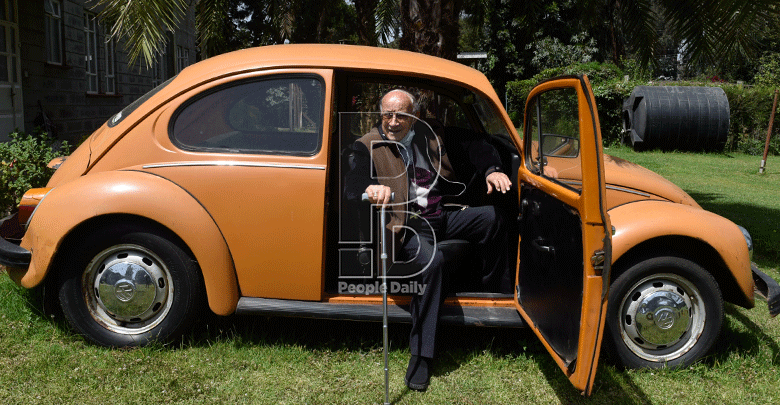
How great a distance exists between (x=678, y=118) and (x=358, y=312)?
15.5 meters

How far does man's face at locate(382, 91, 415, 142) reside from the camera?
3.64 m

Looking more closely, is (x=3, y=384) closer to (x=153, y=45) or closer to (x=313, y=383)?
(x=313, y=383)

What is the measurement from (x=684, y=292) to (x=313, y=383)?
2176mm

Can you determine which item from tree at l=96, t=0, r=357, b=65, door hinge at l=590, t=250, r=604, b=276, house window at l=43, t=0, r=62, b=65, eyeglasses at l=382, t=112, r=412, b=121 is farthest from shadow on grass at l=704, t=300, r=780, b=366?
house window at l=43, t=0, r=62, b=65

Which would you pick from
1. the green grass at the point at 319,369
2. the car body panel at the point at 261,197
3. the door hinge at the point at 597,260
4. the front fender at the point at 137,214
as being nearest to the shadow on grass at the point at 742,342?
the green grass at the point at 319,369

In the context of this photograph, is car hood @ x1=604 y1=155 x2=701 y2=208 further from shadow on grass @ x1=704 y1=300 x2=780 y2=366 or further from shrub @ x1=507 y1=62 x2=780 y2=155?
shrub @ x1=507 y1=62 x2=780 y2=155

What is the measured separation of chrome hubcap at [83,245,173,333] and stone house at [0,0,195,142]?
457cm

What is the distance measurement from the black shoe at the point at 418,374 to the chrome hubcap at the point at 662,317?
3.78 feet

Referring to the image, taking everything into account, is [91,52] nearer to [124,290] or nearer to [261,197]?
[124,290]

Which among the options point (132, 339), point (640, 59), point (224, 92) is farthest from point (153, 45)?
point (640, 59)

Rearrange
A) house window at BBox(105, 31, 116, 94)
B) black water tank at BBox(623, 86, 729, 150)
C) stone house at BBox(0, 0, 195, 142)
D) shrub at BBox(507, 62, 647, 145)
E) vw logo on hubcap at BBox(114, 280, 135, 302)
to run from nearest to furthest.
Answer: vw logo on hubcap at BBox(114, 280, 135, 302) < stone house at BBox(0, 0, 195, 142) < house window at BBox(105, 31, 116, 94) < black water tank at BBox(623, 86, 729, 150) < shrub at BBox(507, 62, 647, 145)

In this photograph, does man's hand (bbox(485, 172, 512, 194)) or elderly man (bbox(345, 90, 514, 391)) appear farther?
man's hand (bbox(485, 172, 512, 194))

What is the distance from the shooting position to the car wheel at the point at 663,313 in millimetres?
3477

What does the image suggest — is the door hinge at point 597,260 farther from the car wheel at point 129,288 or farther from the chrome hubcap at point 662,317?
the car wheel at point 129,288
